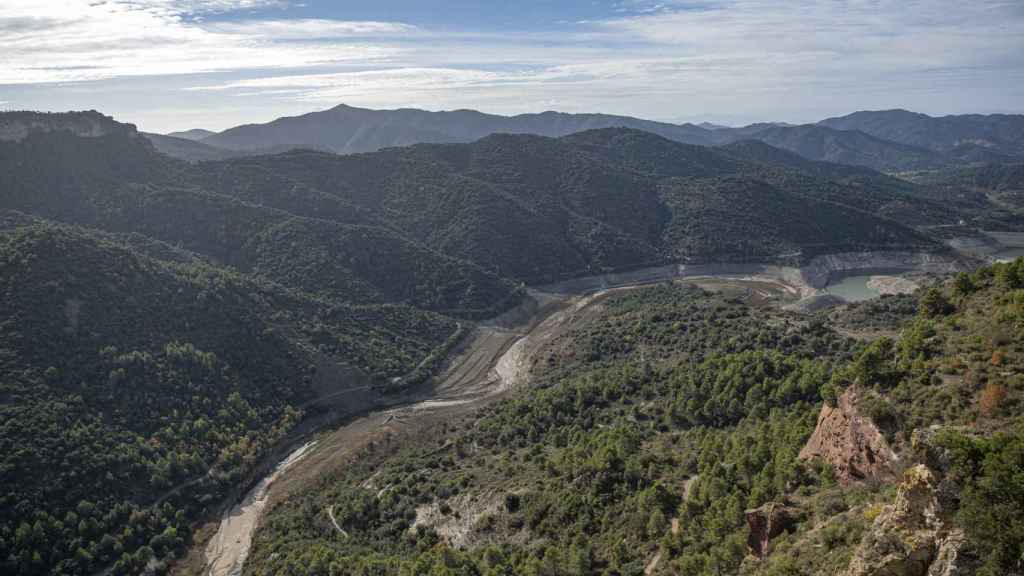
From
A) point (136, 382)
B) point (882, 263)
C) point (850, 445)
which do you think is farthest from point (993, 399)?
point (882, 263)

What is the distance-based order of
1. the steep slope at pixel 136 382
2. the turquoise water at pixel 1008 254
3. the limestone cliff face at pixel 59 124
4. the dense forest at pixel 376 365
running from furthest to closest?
the turquoise water at pixel 1008 254, the limestone cliff face at pixel 59 124, the steep slope at pixel 136 382, the dense forest at pixel 376 365

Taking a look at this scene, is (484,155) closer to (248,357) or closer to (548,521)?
(248,357)

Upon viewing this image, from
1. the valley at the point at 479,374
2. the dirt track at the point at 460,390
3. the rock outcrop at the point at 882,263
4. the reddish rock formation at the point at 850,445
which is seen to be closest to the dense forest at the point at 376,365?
the reddish rock formation at the point at 850,445

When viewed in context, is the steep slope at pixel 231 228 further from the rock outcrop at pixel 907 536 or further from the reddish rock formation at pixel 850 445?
the rock outcrop at pixel 907 536

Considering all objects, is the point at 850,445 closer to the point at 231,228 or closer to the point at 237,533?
the point at 237,533

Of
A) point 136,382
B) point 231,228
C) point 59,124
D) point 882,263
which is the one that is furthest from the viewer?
point 882,263

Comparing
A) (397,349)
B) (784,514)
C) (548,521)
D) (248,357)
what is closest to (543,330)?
(397,349)
